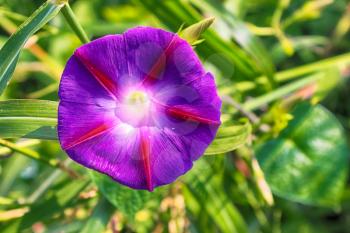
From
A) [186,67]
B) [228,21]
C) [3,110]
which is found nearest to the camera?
[186,67]

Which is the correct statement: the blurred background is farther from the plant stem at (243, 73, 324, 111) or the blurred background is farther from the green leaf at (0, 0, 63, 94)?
the green leaf at (0, 0, 63, 94)

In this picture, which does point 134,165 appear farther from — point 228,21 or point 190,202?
point 228,21

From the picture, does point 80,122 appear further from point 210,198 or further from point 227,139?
point 210,198

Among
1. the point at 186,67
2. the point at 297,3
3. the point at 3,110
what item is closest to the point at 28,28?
the point at 3,110

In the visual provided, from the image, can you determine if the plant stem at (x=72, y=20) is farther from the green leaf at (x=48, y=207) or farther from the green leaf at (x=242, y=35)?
the green leaf at (x=242, y=35)

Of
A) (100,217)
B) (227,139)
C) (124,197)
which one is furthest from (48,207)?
(227,139)

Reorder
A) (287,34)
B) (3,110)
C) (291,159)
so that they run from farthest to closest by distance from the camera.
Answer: (287,34), (291,159), (3,110)

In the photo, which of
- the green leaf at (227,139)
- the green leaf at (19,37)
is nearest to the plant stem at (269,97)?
the green leaf at (227,139)
